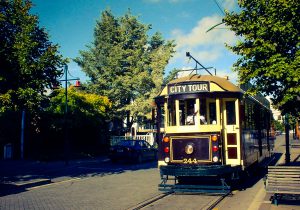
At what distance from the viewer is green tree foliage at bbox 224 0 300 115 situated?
806 centimetres

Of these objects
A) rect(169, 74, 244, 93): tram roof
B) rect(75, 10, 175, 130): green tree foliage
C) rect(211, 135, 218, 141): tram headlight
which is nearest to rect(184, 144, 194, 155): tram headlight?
rect(211, 135, 218, 141): tram headlight

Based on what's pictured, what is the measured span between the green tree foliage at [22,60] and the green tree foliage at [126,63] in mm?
20701

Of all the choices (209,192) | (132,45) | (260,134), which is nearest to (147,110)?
(132,45)

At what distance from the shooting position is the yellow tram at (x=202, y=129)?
10.5m

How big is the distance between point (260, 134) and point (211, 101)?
212 inches

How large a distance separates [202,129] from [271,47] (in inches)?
139

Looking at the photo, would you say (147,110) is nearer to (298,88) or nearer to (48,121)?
(48,121)

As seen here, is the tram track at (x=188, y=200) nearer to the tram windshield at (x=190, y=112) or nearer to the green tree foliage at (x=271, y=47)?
the tram windshield at (x=190, y=112)

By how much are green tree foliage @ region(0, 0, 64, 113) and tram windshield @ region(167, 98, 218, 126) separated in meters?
5.65

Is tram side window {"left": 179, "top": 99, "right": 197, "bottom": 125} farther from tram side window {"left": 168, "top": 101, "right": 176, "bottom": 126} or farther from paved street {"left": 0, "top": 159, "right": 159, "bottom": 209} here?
paved street {"left": 0, "top": 159, "right": 159, "bottom": 209}

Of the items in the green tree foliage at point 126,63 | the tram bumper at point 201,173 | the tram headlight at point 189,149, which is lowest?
the tram bumper at point 201,173

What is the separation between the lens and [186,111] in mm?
11516

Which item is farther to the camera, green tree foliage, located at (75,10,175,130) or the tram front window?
green tree foliage, located at (75,10,175,130)

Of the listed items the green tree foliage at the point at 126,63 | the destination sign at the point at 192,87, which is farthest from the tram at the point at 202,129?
the green tree foliage at the point at 126,63
